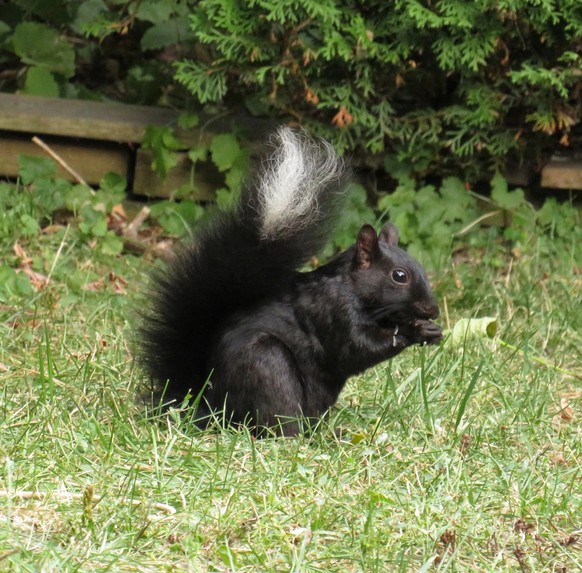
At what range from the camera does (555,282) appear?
4797 mm

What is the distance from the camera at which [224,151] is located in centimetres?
511

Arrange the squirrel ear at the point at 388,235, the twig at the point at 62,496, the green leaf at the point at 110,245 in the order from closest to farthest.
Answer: the twig at the point at 62,496
the squirrel ear at the point at 388,235
the green leaf at the point at 110,245

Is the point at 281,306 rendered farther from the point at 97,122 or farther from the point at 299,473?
the point at 97,122

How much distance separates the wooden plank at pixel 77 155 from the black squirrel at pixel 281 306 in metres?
2.27

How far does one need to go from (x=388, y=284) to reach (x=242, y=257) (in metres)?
0.40

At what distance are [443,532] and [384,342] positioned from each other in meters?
0.70

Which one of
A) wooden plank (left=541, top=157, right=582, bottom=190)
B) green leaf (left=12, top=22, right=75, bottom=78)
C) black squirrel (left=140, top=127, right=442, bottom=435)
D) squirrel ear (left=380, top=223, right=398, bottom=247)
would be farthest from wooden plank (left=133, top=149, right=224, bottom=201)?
black squirrel (left=140, top=127, right=442, bottom=435)

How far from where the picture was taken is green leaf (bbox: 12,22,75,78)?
18.0 feet

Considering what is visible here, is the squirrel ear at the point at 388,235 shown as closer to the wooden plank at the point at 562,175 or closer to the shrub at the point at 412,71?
the shrub at the point at 412,71

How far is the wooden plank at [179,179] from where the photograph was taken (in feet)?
17.4

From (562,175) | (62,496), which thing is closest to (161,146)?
(562,175)

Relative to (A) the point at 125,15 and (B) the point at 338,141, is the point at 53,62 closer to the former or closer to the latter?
(A) the point at 125,15

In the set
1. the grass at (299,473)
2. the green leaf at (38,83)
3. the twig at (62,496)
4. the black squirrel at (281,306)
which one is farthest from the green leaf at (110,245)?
the twig at (62,496)

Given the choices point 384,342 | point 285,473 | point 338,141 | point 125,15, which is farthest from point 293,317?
point 125,15
